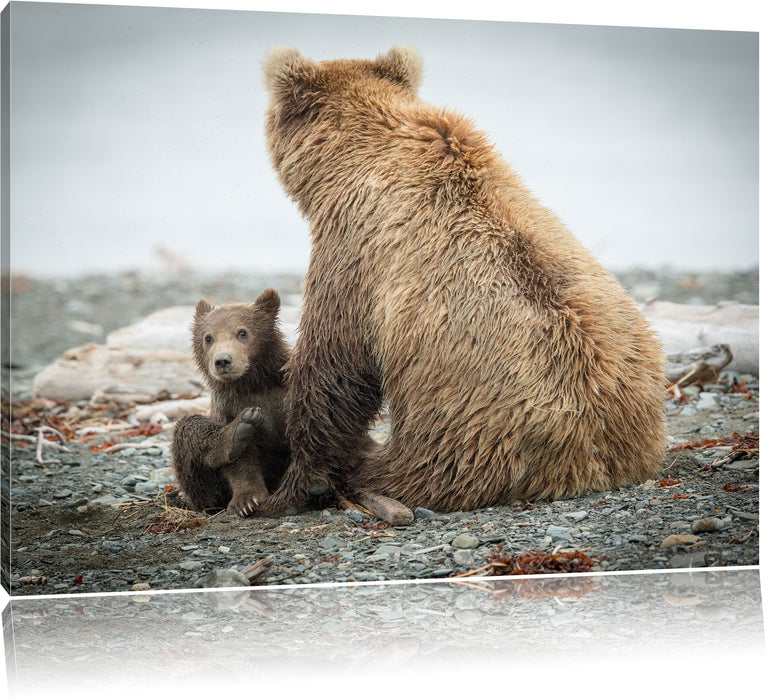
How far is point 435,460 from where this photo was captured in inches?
229

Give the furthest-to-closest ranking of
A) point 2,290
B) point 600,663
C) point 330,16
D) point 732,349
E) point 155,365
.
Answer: point 155,365 < point 732,349 < point 330,16 < point 2,290 < point 600,663

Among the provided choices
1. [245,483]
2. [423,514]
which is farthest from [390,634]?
[245,483]

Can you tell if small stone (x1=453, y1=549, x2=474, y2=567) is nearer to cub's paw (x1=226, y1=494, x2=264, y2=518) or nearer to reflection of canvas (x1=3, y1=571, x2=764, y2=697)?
reflection of canvas (x1=3, y1=571, x2=764, y2=697)

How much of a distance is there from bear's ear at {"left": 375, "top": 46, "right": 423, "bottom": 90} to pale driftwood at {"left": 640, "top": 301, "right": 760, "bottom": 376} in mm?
2603

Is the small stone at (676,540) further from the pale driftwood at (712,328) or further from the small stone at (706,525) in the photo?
the pale driftwood at (712,328)

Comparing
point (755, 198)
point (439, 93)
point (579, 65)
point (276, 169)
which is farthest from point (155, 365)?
point (755, 198)

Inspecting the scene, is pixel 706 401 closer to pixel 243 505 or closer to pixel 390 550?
pixel 390 550

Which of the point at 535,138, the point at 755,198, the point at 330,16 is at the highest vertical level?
the point at 330,16

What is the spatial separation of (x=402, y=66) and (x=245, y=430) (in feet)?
7.70

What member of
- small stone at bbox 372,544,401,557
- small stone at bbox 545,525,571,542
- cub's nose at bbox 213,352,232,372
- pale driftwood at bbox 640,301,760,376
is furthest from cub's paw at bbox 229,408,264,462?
pale driftwood at bbox 640,301,760,376

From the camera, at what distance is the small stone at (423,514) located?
5.83 m

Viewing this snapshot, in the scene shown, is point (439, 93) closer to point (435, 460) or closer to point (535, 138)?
point (535, 138)

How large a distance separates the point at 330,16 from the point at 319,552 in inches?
123

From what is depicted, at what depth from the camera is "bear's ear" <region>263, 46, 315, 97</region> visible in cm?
606
